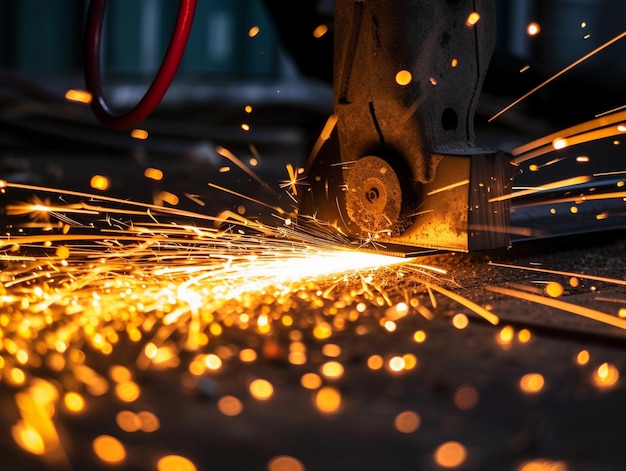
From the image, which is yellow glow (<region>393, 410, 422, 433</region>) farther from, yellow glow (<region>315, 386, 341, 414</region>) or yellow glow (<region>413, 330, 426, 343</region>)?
yellow glow (<region>413, 330, 426, 343</region>)

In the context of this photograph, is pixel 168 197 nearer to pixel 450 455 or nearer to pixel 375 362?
pixel 375 362

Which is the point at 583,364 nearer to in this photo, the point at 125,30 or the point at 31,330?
the point at 31,330

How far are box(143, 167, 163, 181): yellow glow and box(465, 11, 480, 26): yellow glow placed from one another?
2272mm

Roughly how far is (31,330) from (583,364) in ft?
2.96

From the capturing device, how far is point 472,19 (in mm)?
2260

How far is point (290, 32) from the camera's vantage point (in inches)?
175

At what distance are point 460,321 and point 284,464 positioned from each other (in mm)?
708

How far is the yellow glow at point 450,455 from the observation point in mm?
1191

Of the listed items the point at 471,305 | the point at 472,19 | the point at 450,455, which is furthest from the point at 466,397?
the point at 472,19

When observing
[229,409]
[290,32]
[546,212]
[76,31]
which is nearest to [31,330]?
[229,409]

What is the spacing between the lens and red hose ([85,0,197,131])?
2.51 m

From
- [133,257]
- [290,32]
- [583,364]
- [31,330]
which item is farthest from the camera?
[290,32]

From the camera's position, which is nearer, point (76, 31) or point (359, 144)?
point (359, 144)

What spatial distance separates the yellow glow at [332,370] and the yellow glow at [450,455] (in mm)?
293
